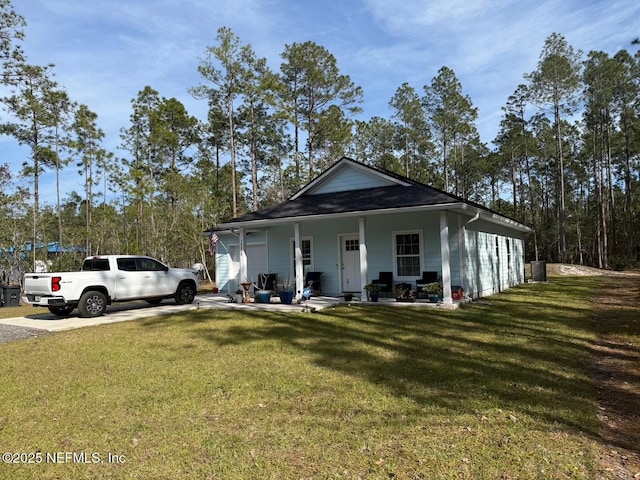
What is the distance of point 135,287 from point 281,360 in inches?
298

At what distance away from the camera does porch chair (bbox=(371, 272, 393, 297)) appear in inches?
492

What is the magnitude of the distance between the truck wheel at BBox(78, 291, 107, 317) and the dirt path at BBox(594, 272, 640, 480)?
11.1 m

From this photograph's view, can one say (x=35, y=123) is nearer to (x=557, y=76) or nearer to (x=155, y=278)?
(x=155, y=278)

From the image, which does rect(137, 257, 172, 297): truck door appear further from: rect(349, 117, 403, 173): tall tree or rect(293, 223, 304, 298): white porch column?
rect(349, 117, 403, 173): tall tree

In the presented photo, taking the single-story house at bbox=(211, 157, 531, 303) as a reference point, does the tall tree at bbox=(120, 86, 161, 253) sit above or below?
above

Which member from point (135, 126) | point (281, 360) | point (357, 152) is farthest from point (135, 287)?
point (357, 152)

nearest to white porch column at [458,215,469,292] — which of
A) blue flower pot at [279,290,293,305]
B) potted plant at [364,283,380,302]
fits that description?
potted plant at [364,283,380,302]

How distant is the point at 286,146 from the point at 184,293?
21.3m

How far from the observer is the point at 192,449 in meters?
3.26

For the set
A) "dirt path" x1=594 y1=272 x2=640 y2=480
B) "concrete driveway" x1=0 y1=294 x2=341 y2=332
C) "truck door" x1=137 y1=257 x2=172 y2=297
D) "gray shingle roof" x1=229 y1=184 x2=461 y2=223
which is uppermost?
"gray shingle roof" x1=229 y1=184 x2=461 y2=223

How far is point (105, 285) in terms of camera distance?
11.1m

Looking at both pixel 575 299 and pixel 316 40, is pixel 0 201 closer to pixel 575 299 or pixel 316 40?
pixel 316 40

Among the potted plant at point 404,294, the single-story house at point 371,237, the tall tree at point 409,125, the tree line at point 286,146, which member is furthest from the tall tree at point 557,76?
the potted plant at point 404,294

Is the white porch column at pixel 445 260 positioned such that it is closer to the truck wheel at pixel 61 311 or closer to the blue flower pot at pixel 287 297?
the blue flower pot at pixel 287 297
